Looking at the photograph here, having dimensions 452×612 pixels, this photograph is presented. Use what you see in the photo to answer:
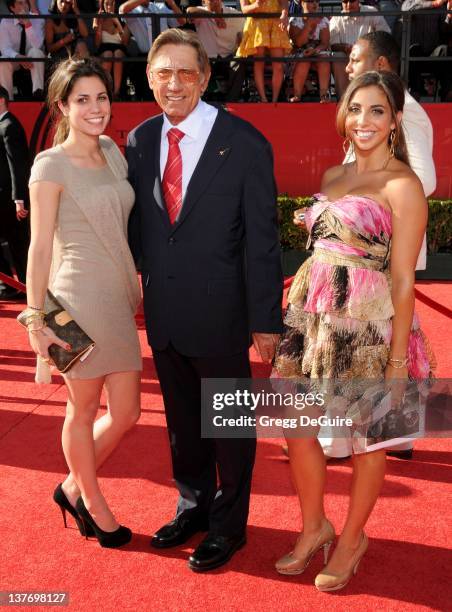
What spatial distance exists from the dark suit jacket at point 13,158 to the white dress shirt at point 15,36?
2716mm

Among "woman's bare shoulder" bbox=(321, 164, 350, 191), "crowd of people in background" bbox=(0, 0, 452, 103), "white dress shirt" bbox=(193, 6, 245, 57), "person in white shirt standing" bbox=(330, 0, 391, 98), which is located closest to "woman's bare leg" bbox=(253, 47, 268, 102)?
"crowd of people in background" bbox=(0, 0, 452, 103)

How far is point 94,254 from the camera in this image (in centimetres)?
285

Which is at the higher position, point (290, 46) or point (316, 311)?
point (290, 46)

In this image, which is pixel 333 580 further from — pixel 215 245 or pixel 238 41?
pixel 238 41

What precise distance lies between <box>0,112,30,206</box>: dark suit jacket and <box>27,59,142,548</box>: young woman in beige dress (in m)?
4.06

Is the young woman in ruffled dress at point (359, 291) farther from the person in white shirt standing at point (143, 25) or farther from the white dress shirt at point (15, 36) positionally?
the white dress shirt at point (15, 36)

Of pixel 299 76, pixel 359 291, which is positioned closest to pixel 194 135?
pixel 359 291

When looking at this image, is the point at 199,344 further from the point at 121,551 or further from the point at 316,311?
the point at 121,551

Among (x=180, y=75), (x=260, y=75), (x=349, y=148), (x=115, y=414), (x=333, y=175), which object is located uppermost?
(x=260, y=75)

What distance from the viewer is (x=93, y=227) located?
2.81 m

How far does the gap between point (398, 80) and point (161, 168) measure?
94cm

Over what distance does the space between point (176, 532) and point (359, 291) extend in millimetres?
1282

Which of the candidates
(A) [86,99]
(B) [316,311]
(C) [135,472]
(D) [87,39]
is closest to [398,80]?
(B) [316,311]

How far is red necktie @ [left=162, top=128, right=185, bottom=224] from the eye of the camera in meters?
2.85
